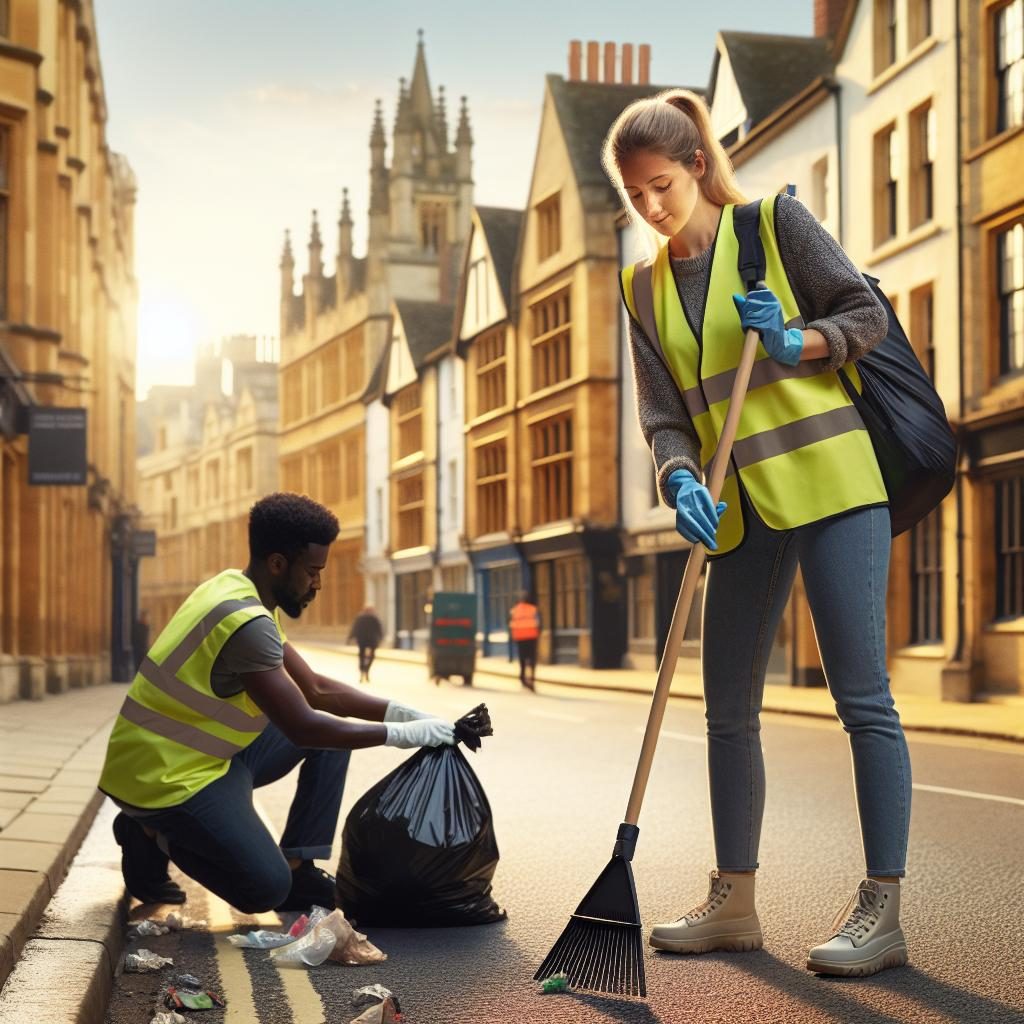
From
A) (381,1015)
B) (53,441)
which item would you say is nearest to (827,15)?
(53,441)

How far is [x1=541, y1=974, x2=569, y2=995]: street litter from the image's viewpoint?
414 centimetres

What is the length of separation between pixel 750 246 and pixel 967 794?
5480 mm

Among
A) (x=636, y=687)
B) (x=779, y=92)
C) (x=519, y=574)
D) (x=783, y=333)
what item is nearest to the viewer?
(x=783, y=333)

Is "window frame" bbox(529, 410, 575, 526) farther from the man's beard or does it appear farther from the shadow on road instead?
the shadow on road

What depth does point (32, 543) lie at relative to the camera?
20.0 m

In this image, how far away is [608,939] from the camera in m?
3.95

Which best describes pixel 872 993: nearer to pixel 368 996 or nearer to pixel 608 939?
pixel 608 939

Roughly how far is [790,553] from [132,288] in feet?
147

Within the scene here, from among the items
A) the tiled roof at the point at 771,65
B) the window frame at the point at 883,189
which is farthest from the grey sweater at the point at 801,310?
the tiled roof at the point at 771,65

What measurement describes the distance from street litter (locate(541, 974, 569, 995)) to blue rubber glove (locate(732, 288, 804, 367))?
67.5 inches

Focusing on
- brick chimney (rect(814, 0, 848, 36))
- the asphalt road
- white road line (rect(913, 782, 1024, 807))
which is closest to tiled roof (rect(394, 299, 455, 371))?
brick chimney (rect(814, 0, 848, 36))

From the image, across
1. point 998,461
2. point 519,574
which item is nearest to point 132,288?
point 519,574

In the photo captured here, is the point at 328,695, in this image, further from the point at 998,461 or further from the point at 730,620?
the point at 998,461

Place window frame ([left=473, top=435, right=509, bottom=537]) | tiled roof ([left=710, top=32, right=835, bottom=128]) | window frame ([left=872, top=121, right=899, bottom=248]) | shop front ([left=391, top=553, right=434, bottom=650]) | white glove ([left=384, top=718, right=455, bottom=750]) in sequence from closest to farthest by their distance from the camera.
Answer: white glove ([left=384, top=718, right=455, bottom=750]) → window frame ([left=872, top=121, right=899, bottom=248]) → tiled roof ([left=710, top=32, right=835, bottom=128]) → window frame ([left=473, top=435, right=509, bottom=537]) → shop front ([left=391, top=553, right=434, bottom=650])
